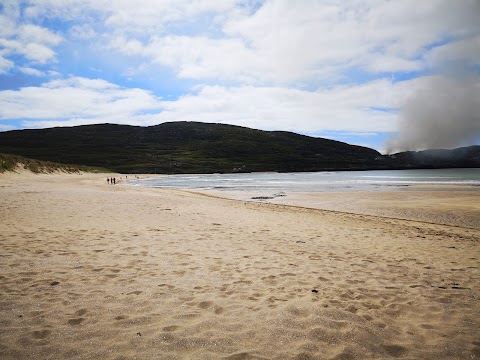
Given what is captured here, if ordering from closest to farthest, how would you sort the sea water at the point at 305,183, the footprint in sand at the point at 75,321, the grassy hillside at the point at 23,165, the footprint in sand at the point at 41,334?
1. the footprint in sand at the point at 41,334
2. the footprint in sand at the point at 75,321
3. the grassy hillside at the point at 23,165
4. the sea water at the point at 305,183

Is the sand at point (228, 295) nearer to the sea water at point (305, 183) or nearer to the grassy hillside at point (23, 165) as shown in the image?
the sea water at point (305, 183)

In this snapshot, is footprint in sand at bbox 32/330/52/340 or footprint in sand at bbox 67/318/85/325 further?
footprint in sand at bbox 67/318/85/325

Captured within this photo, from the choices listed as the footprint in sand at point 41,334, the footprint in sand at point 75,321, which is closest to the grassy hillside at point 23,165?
the footprint in sand at point 75,321

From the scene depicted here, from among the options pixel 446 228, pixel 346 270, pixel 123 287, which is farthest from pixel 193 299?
pixel 446 228

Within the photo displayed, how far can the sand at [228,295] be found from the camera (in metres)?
4.59

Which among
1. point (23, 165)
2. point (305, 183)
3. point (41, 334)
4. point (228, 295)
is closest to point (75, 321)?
point (41, 334)

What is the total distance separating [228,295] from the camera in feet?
21.1

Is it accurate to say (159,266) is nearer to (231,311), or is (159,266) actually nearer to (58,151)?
(231,311)

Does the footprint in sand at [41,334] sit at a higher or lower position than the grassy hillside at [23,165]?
lower

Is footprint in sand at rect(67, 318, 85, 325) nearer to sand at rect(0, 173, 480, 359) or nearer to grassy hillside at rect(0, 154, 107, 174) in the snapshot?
sand at rect(0, 173, 480, 359)

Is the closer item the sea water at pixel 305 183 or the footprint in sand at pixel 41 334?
the footprint in sand at pixel 41 334

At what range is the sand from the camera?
4594 millimetres

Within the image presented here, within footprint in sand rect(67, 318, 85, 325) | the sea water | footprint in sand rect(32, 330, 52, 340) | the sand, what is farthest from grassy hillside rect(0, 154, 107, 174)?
footprint in sand rect(32, 330, 52, 340)

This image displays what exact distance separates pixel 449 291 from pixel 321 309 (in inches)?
146
